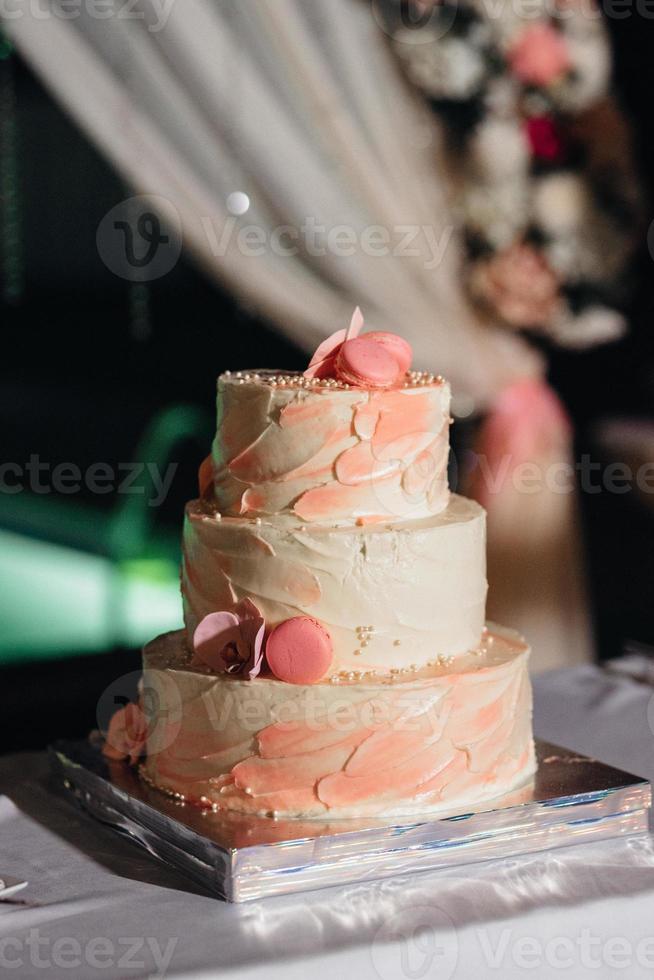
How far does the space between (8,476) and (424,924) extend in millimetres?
3576

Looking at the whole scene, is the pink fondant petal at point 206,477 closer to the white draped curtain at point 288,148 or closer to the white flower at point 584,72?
the white draped curtain at point 288,148

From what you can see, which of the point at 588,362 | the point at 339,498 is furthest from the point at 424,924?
the point at 588,362

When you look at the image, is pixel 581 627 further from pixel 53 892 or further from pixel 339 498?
pixel 53 892

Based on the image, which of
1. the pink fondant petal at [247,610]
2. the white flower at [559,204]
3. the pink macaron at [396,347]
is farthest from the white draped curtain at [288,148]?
the pink fondant petal at [247,610]

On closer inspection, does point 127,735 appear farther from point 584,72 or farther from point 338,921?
point 584,72

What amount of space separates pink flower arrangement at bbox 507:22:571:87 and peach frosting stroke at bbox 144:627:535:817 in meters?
2.55

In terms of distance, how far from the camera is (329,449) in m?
2.09

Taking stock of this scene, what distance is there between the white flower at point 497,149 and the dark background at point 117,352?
446 mm

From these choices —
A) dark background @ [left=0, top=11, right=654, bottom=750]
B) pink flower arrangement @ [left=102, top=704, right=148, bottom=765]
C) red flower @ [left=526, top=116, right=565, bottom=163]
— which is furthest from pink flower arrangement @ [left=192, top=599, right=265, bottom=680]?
red flower @ [left=526, top=116, right=565, bottom=163]

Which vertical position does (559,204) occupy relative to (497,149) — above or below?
below

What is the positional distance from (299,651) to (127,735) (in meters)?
0.47

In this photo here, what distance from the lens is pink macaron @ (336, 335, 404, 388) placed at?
6.95 feet

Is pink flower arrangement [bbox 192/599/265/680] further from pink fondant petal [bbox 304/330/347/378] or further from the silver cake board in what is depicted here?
pink fondant petal [bbox 304/330/347/378]

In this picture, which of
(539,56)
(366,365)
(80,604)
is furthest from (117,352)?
(366,365)
